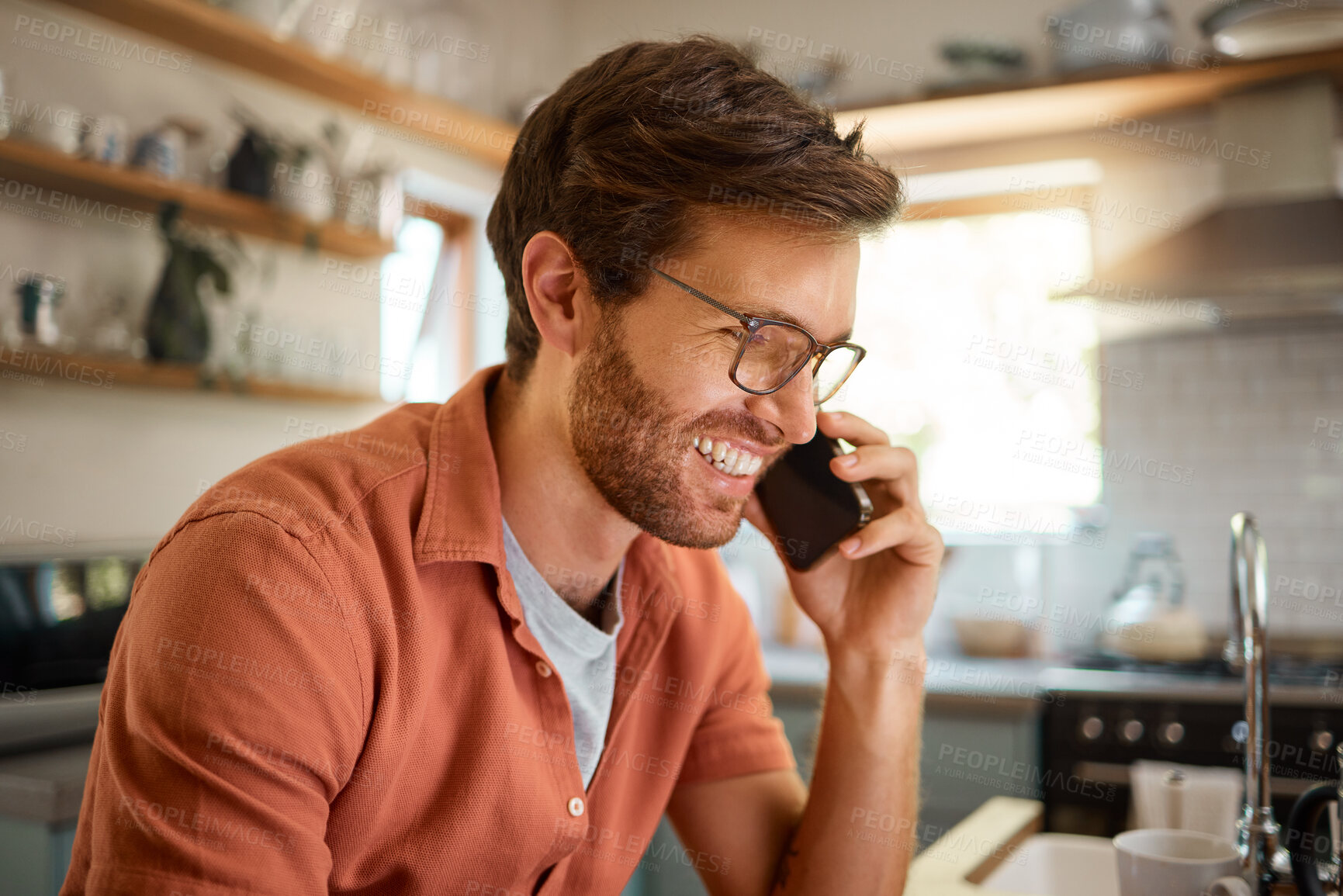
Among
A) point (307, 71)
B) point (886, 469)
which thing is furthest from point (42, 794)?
point (307, 71)

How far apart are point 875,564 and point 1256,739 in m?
0.47

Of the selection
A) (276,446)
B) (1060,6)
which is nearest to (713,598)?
(276,446)

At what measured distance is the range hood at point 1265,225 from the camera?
286 cm

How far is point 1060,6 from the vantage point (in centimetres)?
351

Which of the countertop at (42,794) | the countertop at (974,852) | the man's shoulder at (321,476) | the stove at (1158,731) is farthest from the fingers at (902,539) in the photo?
the stove at (1158,731)

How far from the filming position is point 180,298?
2381 millimetres

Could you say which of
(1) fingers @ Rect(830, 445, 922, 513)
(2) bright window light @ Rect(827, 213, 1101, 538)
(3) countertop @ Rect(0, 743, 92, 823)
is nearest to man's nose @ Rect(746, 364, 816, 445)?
(1) fingers @ Rect(830, 445, 922, 513)

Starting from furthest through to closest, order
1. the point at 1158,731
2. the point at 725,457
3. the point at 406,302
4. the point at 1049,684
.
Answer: the point at 406,302 < the point at 1049,684 < the point at 1158,731 < the point at 725,457

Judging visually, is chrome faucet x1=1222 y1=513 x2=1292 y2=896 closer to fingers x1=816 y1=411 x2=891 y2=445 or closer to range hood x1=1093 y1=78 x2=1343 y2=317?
fingers x1=816 y1=411 x2=891 y2=445

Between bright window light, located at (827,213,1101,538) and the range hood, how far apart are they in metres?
0.54

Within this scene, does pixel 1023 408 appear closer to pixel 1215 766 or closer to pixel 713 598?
pixel 1215 766

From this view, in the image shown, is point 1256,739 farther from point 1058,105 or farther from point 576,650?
point 1058,105

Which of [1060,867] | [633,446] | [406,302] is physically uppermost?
[406,302]

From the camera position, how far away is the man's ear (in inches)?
46.8
